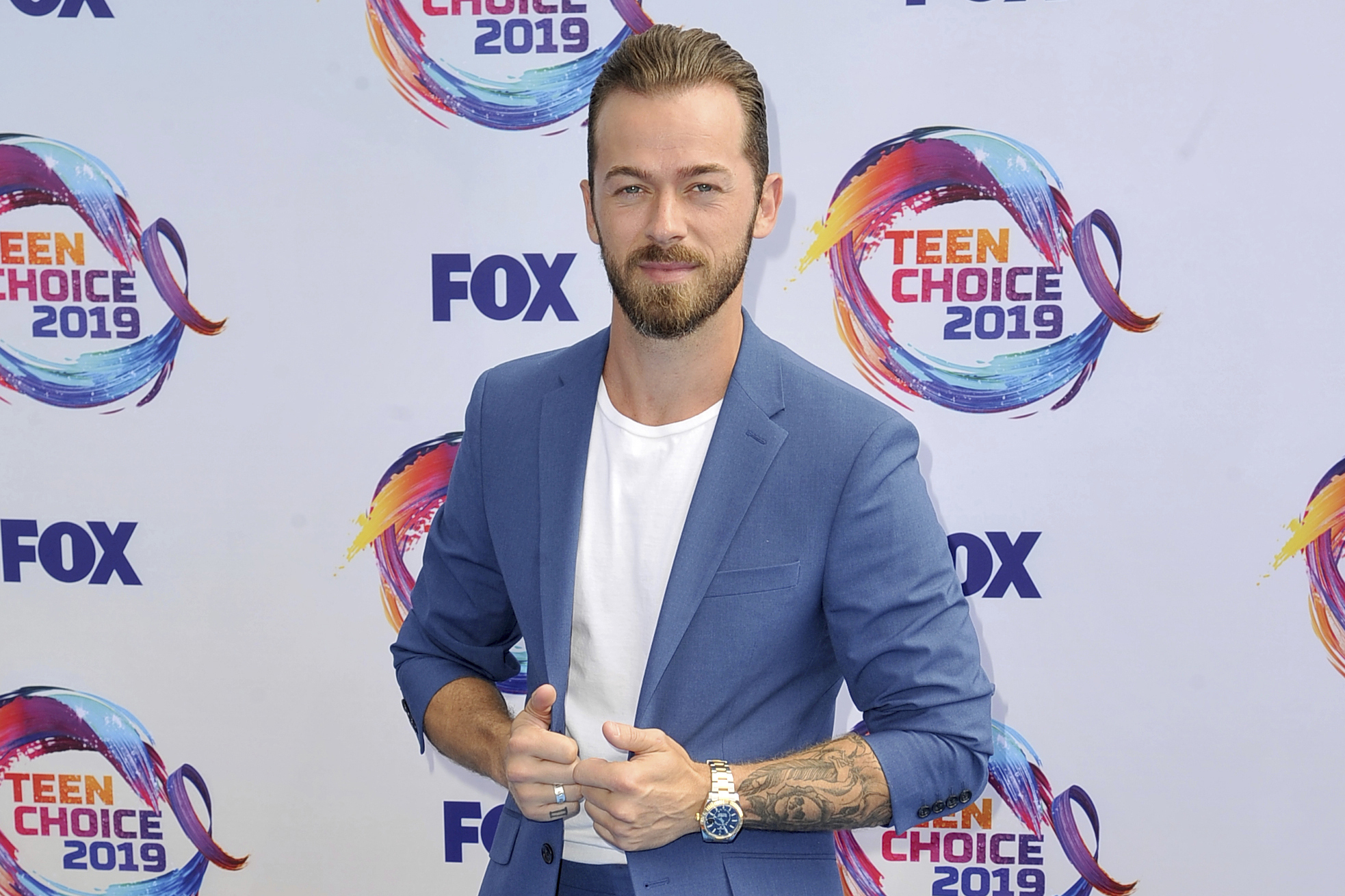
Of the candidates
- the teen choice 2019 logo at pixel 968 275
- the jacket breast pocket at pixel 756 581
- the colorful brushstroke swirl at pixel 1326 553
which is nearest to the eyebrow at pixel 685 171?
the jacket breast pocket at pixel 756 581

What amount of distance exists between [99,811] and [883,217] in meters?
2.92

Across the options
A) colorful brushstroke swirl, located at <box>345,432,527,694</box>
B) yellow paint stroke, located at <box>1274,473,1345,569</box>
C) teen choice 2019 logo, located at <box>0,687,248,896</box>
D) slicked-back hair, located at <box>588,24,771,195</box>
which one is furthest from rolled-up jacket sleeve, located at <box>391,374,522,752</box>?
yellow paint stroke, located at <box>1274,473,1345,569</box>

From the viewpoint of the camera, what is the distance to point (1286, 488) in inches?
108

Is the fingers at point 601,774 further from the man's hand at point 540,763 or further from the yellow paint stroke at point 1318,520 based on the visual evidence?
the yellow paint stroke at point 1318,520

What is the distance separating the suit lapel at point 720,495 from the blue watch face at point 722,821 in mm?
174

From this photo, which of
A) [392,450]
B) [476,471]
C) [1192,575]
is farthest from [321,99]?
[1192,575]

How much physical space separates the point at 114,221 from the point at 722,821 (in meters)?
2.47

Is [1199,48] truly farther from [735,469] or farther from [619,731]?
[619,731]

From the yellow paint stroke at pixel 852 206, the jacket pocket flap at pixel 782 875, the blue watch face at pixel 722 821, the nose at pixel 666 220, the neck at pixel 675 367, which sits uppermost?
the yellow paint stroke at pixel 852 206

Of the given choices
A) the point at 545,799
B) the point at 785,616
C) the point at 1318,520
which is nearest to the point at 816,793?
the point at 785,616

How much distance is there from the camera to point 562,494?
1737 millimetres

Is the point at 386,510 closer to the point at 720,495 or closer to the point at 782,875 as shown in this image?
the point at 720,495

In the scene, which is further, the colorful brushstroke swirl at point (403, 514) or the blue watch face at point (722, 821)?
the colorful brushstroke swirl at point (403, 514)

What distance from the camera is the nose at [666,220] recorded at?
1631mm
